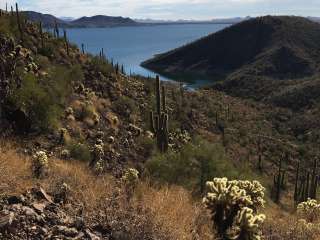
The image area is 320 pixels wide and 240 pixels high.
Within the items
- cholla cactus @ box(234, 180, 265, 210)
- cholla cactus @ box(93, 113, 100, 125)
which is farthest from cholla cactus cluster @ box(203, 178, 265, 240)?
cholla cactus @ box(93, 113, 100, 125)

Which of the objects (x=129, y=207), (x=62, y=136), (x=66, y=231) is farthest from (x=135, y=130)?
(x=66, y=231)

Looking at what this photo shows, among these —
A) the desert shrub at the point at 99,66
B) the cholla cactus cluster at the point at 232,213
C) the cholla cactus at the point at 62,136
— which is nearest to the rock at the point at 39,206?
the cholla cactus cluster at the point at 232,213

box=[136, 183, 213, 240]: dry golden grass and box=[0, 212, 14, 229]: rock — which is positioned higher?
box=[0, 212, 14, 229]: rock

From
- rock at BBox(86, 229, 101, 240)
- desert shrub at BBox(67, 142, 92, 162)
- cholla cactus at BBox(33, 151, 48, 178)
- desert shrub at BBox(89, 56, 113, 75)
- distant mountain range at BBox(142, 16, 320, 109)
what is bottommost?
distant mountain range at BBox(142, 16, 320, 109)

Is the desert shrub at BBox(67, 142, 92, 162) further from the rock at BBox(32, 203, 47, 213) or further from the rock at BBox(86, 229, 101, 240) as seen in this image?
the rock at BBox(86, 229, 101, 240)

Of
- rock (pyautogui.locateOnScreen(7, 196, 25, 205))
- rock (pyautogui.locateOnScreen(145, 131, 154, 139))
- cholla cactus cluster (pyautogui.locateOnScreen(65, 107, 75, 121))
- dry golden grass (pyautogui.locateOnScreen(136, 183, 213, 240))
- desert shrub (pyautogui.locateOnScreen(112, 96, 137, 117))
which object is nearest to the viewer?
rock (pyautogui.locateOnScreen(7, 196, 25, 205))

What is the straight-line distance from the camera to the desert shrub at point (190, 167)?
16516mm

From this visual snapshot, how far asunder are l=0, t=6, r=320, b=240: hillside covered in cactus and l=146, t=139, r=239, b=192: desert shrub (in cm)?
6

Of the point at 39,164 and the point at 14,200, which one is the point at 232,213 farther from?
the point at 39,164

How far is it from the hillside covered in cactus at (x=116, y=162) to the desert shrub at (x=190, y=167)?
6cm

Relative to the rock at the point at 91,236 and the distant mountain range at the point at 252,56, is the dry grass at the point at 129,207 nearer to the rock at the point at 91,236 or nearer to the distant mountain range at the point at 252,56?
the rock at the point at 91,236

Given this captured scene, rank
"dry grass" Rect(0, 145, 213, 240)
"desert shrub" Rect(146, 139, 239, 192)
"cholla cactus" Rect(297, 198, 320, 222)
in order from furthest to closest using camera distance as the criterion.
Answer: "desert shrub" Rect(146, 139, 239, 192)
"cholla cactus" Rect(297, 198, 320, 222)
"dry grass" Rect(0, 145, 213, 240)

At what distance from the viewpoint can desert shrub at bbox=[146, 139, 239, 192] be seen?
16.5 m

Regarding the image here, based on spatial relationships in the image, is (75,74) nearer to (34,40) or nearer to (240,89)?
(34,40)
